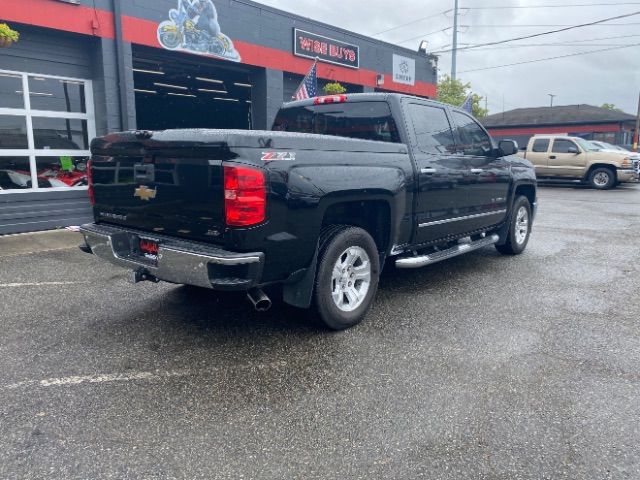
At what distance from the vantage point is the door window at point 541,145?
19375mm

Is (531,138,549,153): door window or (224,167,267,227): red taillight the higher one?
(531,138,549,153): door window

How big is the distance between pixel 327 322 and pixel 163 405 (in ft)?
4.78

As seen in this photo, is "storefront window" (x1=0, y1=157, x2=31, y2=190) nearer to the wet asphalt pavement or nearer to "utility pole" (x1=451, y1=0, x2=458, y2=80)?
the wet asphalt pavement

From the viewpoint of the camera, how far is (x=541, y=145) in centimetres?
1956

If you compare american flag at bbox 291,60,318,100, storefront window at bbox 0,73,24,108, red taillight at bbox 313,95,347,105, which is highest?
american flag at bbox 291,60,318,100

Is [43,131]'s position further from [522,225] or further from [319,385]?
[522,225]

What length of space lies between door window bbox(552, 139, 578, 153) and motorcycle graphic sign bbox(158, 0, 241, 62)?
13411 millimetres

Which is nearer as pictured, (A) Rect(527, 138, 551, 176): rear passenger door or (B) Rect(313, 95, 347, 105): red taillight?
(B) Rect(313, 95, 347, 105): red taillight

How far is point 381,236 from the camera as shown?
4.61m

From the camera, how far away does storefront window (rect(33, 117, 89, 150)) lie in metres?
8.92

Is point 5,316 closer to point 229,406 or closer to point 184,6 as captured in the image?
point 229,406

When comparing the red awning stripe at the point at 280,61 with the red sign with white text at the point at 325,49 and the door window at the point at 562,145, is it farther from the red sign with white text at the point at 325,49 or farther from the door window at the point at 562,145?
the door window at the point at 562,145

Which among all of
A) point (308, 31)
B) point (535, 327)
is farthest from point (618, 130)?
point (535, 327)

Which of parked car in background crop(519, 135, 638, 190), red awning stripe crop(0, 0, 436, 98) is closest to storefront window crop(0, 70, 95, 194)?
red awning stripe crop(0, 0, 436, 98)
